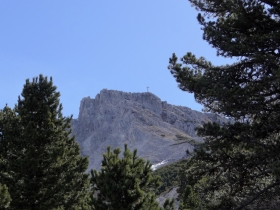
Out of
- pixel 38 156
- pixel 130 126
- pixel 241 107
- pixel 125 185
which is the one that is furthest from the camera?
pixel 130 126

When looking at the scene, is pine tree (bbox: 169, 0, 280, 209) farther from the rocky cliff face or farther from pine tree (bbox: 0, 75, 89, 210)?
the rocky cliff face

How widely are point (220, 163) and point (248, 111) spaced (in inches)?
78.1

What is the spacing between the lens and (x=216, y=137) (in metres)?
10.9

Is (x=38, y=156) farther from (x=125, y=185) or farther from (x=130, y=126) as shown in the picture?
(x=130, y=126)

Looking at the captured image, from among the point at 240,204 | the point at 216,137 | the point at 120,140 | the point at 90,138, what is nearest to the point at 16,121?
the point at 216,137

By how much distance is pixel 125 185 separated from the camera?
462 inches

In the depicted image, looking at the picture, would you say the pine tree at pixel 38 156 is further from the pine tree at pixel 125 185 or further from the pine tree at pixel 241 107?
the pine tree at pixel 241 107

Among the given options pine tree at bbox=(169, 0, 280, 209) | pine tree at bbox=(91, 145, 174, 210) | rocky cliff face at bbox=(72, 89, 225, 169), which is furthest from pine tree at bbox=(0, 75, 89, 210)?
rocky cliff face at bbox=(72, 89, 225, 169)

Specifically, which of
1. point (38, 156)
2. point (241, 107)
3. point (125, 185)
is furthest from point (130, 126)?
point (241, 107)

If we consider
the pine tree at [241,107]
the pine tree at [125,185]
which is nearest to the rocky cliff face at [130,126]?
the pine tree at [125,185]

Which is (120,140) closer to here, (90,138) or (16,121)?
(90,138)

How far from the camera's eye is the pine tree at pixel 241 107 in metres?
9.93

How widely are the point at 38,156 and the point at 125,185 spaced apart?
20.1 ft

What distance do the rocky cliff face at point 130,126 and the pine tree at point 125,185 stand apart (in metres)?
135
